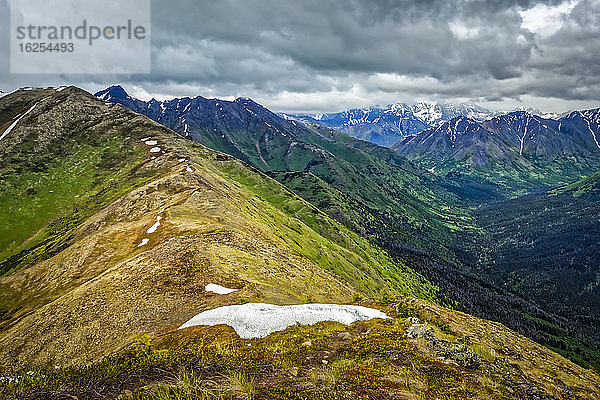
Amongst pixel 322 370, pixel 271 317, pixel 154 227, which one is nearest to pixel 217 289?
pixel 271 317

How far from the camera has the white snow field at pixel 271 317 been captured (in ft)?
65.3

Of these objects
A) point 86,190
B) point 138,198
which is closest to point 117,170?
point 86,190

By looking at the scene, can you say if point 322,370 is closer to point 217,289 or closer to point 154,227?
point 217,289

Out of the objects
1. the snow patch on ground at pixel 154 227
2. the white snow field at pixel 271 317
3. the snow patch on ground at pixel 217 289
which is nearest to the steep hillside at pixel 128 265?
the snow patch on ground at pixel 154 227

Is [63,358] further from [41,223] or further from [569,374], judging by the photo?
[41,223]

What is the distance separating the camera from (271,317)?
21.2 m

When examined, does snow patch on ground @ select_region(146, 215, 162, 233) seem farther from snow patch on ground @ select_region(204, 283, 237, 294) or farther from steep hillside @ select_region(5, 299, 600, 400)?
steep hillside @ select_region(5, 299, 600, 400)

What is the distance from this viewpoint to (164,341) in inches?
808

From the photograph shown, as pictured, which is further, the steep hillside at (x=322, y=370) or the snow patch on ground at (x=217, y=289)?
the snow patch on ground at (x=217, y=289)

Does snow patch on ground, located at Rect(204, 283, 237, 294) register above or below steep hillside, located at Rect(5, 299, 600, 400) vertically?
below

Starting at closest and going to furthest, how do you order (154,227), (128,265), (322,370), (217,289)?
(322,370) < (217,289) < (128,265) < (154,227)

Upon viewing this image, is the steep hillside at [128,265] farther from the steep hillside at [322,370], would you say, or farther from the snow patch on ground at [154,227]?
the steep hillside at [322,370]

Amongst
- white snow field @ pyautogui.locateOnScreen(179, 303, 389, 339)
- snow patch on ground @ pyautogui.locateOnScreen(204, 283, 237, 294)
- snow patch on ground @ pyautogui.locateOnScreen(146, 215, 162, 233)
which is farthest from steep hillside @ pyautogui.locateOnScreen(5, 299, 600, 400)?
snow patch on ground @ pyautogui.locateOnScreen(146, 215, 162, 233)

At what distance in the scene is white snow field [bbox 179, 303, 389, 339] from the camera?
1989 cm
